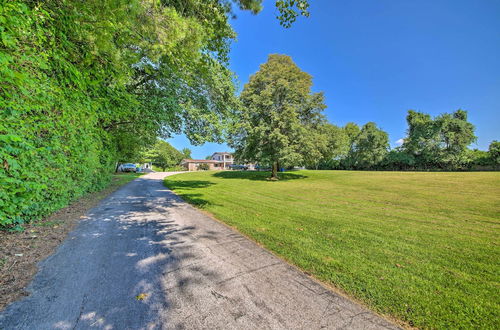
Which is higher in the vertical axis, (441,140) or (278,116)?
(278,116)

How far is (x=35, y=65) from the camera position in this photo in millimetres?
3248

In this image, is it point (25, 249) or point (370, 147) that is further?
point (370, 147)

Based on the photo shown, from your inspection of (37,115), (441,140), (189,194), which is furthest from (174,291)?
(441,140)

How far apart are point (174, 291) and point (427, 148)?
43.4m

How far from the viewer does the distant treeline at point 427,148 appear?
95.9ft

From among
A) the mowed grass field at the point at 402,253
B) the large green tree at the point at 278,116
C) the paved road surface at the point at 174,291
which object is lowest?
the mowed grass field at the point at 402,253

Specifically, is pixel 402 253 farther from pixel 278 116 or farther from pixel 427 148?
pixel 427 148

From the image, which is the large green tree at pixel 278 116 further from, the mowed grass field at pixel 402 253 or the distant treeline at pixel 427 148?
the mowed grass field at pixel 402 253

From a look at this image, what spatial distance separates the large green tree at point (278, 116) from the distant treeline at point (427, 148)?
7654 mm

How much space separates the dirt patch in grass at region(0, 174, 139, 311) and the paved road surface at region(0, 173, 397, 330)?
147mm

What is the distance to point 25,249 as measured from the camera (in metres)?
3.21

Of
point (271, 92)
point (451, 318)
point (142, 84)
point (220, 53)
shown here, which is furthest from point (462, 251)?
point (271, 92)

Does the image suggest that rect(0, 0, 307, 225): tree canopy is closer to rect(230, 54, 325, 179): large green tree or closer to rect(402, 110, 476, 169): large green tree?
rect(230, 54, 325, 179): large green tree

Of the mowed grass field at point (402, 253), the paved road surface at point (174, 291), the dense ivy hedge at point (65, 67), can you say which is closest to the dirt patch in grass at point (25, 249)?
the paved road surface at point (174, 291)
